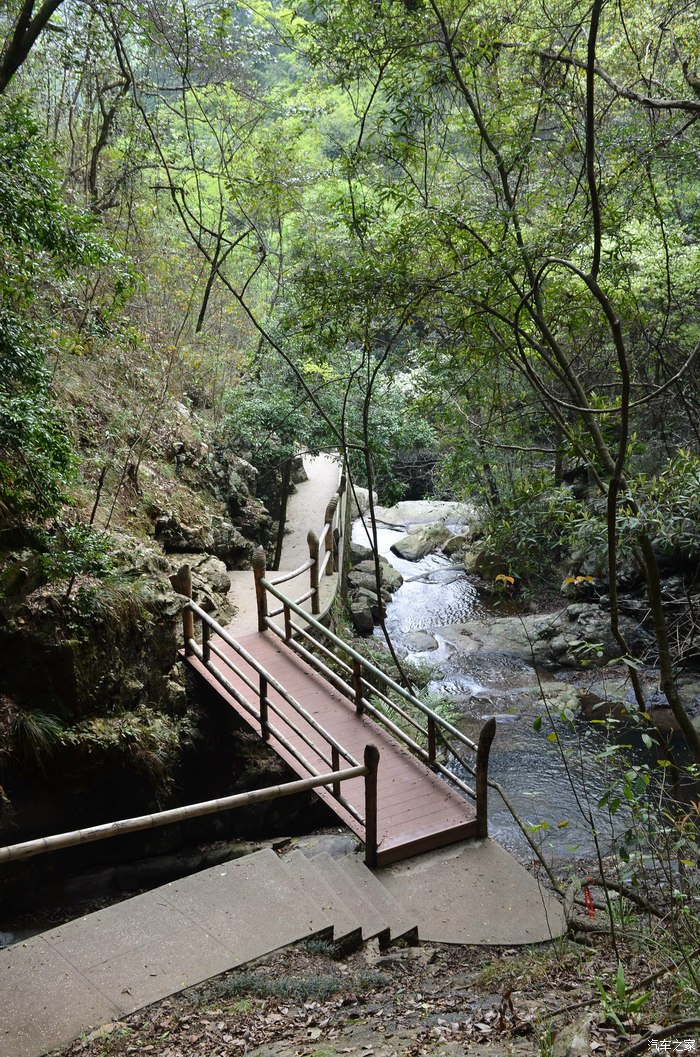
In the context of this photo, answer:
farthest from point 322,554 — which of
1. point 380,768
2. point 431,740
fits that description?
point 431,740

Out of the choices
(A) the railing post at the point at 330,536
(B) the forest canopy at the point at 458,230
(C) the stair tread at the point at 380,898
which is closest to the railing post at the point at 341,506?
(A) the railing post at the point at 330,536

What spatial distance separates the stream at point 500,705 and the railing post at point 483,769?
20.8 inches

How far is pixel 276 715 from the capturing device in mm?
8172

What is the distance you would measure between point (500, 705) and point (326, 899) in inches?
279

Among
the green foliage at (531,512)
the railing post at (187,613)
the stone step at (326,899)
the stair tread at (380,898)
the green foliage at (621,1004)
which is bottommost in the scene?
the stair tread at (380,898)

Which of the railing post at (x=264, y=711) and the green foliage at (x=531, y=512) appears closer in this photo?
the green foliage at (x=531, y=512)

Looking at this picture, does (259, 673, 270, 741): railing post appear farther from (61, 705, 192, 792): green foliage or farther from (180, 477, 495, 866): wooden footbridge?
(61, 705, 192, 792): green foliage

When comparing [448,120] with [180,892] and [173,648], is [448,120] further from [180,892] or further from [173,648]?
[180,892]

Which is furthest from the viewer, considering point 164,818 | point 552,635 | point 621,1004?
point 552,635

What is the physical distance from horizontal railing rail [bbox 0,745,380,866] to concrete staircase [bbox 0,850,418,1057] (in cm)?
47

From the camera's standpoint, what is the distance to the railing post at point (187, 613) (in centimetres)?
878

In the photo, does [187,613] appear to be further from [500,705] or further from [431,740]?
[500,705]

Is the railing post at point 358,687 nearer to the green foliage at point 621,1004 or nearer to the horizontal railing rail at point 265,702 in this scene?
the horizontal railing rail at point 265,702

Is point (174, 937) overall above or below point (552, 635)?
below
